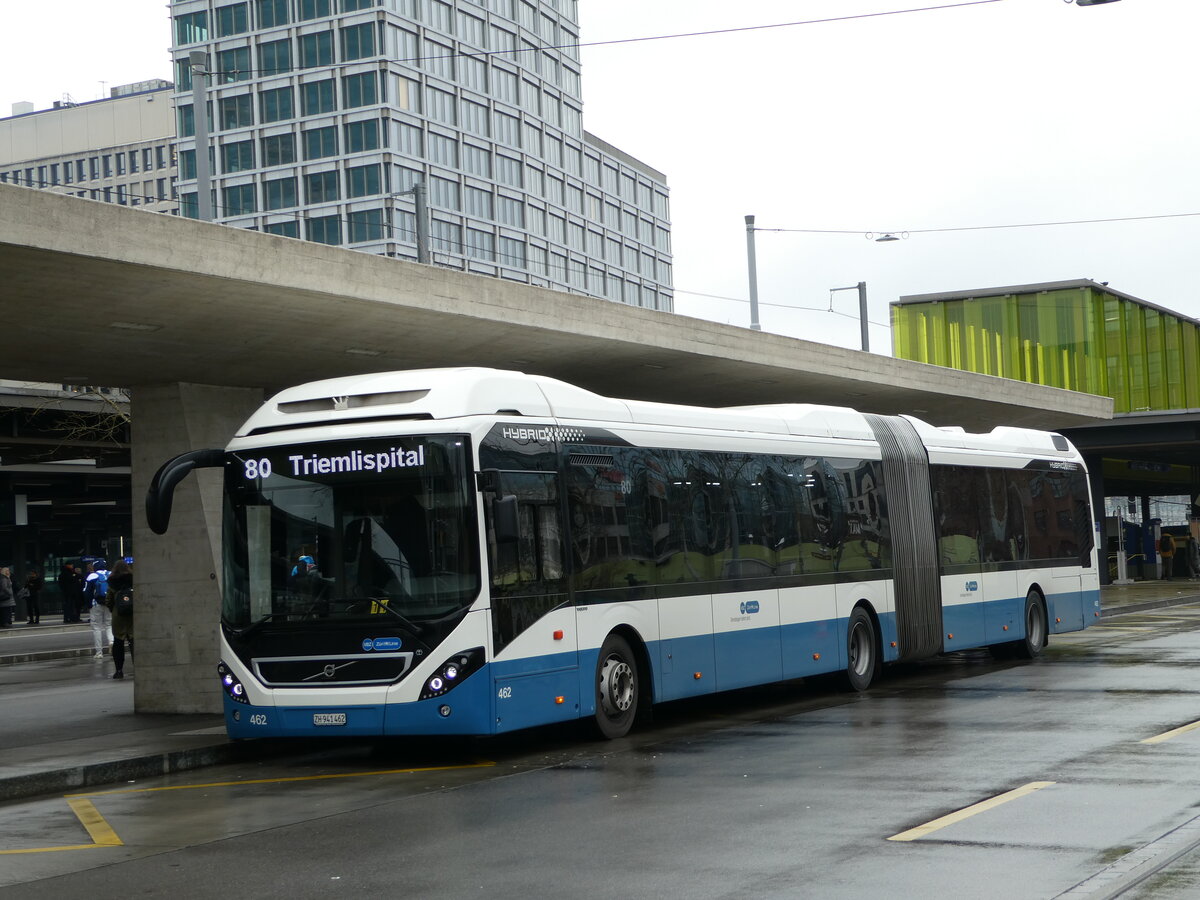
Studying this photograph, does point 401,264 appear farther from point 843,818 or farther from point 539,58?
point 539,58

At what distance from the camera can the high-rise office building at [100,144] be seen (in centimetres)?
10844

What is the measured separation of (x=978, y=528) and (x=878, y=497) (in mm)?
2672

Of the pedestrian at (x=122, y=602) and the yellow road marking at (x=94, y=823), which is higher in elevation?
the pedestrian at (x=122, y=602)

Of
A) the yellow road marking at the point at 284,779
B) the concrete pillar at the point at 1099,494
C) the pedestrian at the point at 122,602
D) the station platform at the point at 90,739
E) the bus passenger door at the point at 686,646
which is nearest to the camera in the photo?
the yellow road marking at the point at 284,779

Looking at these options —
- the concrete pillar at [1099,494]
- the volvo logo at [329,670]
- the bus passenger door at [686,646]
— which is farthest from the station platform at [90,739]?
the concrete pillar at [1099,494]

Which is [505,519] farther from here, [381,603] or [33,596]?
[33,596]

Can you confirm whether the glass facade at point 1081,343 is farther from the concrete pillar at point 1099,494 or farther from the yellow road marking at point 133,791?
the yellow road marking at point 133,791

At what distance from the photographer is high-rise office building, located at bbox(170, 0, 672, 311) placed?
85.1 m

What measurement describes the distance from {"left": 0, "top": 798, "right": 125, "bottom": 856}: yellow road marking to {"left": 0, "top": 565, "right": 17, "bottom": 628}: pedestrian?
35.7 meters

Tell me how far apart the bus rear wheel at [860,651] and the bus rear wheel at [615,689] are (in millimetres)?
4233

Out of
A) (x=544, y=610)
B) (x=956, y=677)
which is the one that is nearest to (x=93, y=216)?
(x=544, y=610)

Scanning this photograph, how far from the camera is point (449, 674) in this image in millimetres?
12156

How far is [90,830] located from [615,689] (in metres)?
5.14

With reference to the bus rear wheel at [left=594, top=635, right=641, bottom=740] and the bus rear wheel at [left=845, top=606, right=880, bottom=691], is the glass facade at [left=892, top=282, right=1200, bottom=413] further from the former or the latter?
the bus rear wheel at [left=594, top=635, right=641, bottom=740]
